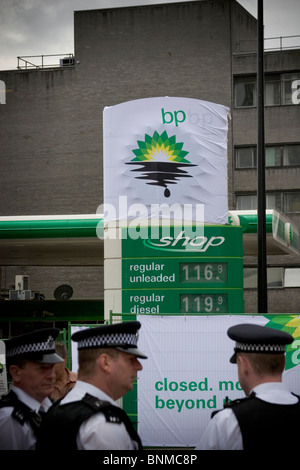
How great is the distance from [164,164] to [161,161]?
→ 76 millimetres

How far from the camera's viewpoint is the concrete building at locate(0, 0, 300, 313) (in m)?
41.3

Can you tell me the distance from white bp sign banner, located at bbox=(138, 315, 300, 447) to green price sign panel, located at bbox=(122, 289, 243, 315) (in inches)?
112

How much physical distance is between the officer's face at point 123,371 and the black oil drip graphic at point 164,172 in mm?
9533

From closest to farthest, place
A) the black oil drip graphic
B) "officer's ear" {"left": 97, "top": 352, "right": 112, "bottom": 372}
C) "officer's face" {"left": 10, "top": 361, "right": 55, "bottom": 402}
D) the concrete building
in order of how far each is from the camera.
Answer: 1. "officer's ear" {"left": 97, "top": 352, "right": 112, "bottom": 372}
2. "officer's face" {"left": 10, "top": 361, "right": 55, "bottom": 402}
3. the black oil drip graphic
4. the concrete building

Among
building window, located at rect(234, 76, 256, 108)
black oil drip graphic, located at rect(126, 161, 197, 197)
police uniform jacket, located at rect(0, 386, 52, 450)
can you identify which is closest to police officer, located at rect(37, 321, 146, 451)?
police uniform jacket, located at rect(0, 386, 52, 450)

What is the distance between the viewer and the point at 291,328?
1064 cm

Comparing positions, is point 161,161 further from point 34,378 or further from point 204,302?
point 34,378

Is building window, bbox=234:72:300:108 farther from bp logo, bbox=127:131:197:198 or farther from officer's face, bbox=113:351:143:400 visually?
officer's face, bbox=113:351:143:400

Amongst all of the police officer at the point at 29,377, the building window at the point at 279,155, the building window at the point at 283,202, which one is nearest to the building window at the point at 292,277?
the building window at the point at 283,202

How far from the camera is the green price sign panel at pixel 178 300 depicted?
13578 millimetres

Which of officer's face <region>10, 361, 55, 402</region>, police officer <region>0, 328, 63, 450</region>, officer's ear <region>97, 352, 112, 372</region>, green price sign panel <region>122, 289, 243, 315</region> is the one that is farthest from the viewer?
green price sign panel <region>122, 289, 243, 315</region>

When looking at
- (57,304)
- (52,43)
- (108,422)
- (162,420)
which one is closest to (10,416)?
(108,422)

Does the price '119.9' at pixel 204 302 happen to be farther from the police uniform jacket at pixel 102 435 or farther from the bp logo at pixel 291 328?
the police uniform jacket at pixel 102 435
